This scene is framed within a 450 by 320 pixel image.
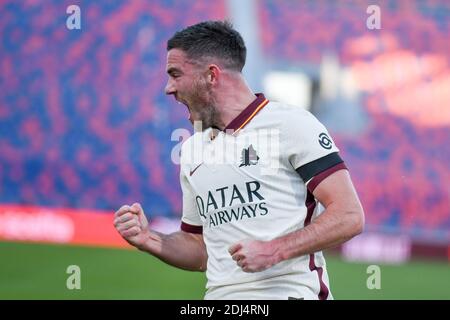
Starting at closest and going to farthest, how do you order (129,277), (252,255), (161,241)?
(252,255) → (161,241) → (129,277)

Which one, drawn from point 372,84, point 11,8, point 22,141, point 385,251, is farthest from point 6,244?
point 372,84

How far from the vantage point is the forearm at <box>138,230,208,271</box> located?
139 inches

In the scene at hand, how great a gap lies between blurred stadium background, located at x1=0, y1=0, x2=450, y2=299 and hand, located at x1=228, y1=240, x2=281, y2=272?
10.1 meters

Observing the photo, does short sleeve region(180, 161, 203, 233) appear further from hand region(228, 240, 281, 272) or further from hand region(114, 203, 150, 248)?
hand region(228, 240, 281, 272)

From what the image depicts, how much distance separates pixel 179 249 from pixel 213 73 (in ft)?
2.40

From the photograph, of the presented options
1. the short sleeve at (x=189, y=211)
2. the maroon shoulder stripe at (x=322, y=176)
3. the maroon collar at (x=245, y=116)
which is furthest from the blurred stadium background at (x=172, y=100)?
the maroon shoulder stripe at (x=322, y=176)

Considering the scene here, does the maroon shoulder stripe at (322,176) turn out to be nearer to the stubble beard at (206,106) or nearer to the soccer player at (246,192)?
the soccer player at (246,192)

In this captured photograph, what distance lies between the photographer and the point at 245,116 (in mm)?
3381

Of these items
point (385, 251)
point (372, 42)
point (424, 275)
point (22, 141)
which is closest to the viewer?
point (424, 275)

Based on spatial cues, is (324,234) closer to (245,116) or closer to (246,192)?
(246,192)

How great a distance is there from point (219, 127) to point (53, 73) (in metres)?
11.0

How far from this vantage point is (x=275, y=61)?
568 inches

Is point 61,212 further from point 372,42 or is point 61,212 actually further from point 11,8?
point 372,42

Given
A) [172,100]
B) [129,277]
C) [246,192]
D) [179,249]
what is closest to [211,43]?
[246,192]
